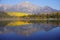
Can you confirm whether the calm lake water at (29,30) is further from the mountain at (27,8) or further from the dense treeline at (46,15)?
the mountain at (27,8)

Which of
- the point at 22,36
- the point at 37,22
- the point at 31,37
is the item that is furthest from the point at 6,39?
the point at 37,22

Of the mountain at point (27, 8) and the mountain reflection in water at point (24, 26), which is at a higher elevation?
the mountain at point (27, 8)

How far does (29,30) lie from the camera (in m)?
5.54

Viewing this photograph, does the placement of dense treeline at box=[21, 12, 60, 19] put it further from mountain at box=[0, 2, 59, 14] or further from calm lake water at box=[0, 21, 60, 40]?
calm lake water at box=[0, 21, 60, 40]

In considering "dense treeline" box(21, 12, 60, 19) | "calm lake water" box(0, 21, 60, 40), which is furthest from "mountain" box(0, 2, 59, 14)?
"calm lake water" box(0, 21, 60, 40)

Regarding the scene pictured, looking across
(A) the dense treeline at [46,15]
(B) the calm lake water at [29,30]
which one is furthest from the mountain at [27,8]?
(B) the calm lake water at [29,30]

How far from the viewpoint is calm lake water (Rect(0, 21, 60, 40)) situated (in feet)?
16.1

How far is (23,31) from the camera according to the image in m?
5.44

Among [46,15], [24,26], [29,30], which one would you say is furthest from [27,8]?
[29,30]

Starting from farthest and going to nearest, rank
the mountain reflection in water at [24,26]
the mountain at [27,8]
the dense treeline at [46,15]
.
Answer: the dense treeline at [46,15] < the mountain at [27,8] < the mountain reflection in water at [24,26]

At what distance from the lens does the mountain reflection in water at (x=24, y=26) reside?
17.9ft

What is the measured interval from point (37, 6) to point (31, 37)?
Result: 1.92m

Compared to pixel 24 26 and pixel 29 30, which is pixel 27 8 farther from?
pixel 29 30

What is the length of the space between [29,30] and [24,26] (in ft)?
1.86
